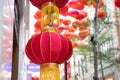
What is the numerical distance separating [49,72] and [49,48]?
237 mm

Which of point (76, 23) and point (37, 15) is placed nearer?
point (76, 23)

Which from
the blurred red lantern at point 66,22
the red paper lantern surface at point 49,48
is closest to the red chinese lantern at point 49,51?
the red paper lantern surface at point 49,48

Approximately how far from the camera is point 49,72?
2.50 metres

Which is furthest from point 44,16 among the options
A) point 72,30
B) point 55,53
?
point 72,30

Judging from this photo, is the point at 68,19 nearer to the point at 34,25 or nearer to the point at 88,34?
the point at 88,34

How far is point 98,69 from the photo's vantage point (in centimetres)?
461

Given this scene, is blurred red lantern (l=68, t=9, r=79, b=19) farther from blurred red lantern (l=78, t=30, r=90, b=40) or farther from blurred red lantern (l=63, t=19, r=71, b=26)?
blurred red lantern (l=78, t=30, r=90, b=40)

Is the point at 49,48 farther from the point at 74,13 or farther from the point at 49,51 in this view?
the point at 74,13

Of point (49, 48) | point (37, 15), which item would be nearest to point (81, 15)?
point (37, 15)

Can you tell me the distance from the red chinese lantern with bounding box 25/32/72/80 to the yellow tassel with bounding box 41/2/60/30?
20 cm

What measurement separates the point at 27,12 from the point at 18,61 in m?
1.60

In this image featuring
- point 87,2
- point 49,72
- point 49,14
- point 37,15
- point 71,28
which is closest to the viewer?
point 49,72

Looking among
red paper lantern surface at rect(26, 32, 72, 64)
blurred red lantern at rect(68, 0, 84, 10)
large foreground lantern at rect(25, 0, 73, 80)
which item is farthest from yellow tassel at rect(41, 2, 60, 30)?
blurred red lantern at rect(68, 0, 84, 10)

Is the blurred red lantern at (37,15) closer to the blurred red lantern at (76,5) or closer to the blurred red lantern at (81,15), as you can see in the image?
the blurred red lantern at (76,5)
